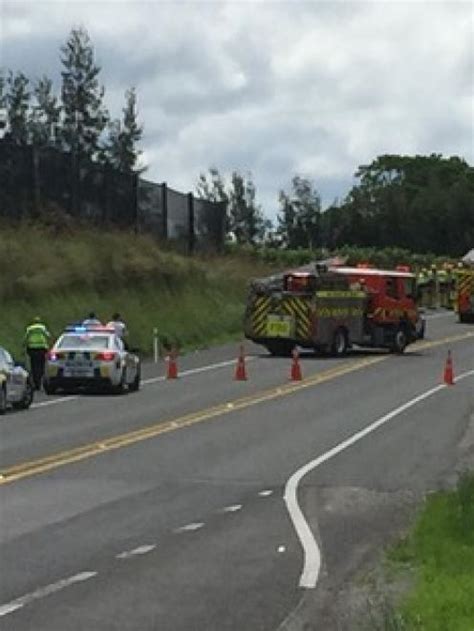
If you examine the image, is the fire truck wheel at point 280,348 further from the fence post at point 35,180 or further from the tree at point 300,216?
the tree at point 300,216

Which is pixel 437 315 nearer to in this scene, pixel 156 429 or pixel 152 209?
pixel 152 209

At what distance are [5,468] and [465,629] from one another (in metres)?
10.6

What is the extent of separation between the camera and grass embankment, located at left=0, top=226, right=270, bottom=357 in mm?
44750

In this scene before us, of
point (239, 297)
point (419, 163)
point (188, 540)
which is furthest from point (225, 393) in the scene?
point (419, 163)

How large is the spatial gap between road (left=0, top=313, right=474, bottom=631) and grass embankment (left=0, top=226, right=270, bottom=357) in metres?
11.4

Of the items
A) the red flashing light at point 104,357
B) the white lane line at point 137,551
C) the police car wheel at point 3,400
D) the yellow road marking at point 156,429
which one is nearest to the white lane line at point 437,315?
the yellow road marking at point 156,429

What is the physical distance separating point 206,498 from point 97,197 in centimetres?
3861

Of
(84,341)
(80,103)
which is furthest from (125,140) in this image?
(84,341)

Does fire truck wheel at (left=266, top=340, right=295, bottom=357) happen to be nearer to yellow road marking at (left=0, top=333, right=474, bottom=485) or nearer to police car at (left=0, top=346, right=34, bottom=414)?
yellow road marking at (left=0, top=333, right=474, bottom=485)

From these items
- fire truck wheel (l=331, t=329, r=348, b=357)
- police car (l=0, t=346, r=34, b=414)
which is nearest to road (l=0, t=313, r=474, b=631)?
police car (l=0, t=346, r=34, b=414)

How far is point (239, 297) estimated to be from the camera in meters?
59.8

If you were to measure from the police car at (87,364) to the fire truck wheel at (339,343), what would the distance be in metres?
13.5

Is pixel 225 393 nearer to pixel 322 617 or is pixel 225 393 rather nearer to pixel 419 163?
pixel 322 617

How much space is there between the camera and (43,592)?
11.1 metres
